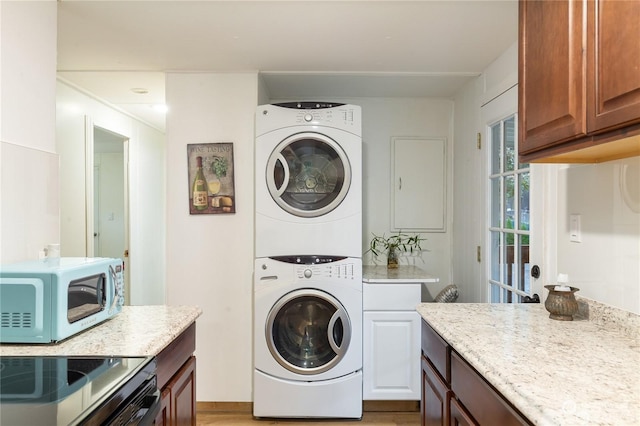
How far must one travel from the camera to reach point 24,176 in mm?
1537

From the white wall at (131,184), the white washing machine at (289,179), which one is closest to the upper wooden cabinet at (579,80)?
the white washing machine at (289,179)

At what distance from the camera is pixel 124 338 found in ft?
4.24

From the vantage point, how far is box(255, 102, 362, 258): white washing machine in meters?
2.48

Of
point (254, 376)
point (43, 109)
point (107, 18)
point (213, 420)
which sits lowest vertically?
point (213, 420)

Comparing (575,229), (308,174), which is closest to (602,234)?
(575,229)

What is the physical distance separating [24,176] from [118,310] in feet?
2.15

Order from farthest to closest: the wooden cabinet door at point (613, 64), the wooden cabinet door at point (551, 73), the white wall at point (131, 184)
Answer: the white wall at point (131, 184), the wooden cabinet door at point (551, 73), the wooden cabinet door at point (613, 64)

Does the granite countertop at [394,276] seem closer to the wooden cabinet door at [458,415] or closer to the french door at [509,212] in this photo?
the french door at [509,212]

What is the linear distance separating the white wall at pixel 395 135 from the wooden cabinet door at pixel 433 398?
166 centimetres

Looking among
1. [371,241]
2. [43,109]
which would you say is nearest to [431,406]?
[371,241]

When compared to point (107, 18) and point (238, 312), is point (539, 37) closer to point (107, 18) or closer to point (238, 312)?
point (107, 18)

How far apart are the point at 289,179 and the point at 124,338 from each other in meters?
1.44

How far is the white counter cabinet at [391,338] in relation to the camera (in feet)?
8.25

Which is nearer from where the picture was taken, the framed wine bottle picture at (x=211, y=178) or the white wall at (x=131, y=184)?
the framed wine bottle picture at (x=211, y=178)
